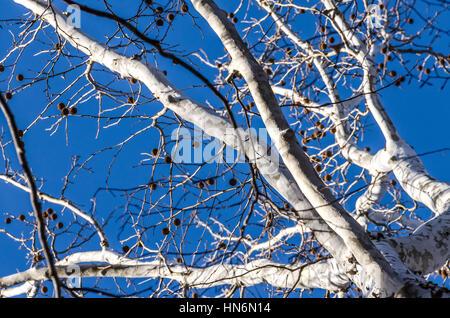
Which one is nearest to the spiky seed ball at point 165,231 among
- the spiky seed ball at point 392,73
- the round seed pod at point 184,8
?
the round seed pod at point 184,8

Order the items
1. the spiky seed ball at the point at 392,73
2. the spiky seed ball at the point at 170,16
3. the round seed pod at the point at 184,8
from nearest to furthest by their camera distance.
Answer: the round seed pod at the point at 184,8
the spiky seed ball at the point at 170,16
the spiky seed ball at the point at 392,73

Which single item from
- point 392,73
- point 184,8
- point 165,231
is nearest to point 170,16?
point 184,8

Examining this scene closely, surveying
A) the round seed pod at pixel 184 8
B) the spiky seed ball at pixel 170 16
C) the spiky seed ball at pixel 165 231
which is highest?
the spiky seed ball at pixel 170 16

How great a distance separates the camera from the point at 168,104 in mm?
3402

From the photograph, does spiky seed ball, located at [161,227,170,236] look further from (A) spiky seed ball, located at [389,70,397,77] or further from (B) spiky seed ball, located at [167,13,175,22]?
(A) spiky seed ball, located at [389,70,397,77]

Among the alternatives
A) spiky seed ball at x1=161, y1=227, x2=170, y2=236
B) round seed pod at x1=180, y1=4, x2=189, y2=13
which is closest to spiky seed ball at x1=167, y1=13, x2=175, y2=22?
round seed pod at x1=180, y1=4, x2=189, y2=13

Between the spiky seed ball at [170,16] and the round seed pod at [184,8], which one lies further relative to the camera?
the spiky seed ball at [170,16]

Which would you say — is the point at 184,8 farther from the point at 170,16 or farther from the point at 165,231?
the point at 165,231

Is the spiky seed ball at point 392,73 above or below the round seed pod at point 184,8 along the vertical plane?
above

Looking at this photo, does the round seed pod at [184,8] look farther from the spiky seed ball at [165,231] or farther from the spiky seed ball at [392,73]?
the spiky seed ball at [392,73]

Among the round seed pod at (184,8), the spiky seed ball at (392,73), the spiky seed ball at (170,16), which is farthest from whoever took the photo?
the spiky seed ball at (392,73)
